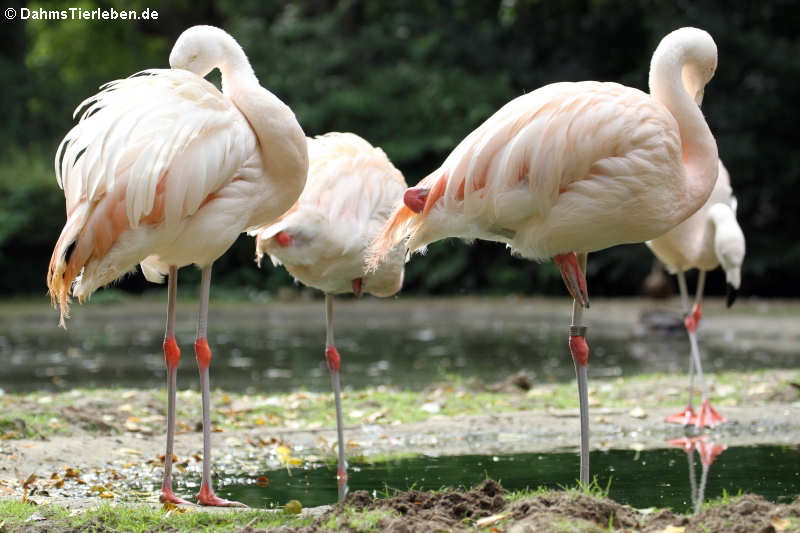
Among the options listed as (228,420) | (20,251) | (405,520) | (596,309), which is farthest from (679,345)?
(20,251)

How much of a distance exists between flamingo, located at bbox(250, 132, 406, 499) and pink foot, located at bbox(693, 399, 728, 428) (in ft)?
7.03

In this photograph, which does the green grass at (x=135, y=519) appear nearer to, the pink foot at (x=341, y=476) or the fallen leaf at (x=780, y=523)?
the pink foot at (x=341, y=476)

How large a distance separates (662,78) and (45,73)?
18.2 metres

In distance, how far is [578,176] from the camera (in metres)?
4.34

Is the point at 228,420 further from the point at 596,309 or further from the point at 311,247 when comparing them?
the point at 596,309

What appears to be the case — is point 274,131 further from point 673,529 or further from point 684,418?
point 684,418

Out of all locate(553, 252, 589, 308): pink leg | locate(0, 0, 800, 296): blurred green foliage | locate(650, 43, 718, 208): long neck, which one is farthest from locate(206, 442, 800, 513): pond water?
locate(0, 0, 800, 296): blurred green foliage

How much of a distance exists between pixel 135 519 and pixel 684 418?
3.98m

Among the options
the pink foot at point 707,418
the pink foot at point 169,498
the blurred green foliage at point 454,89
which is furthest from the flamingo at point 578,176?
the blurred green foliage at point 454,89

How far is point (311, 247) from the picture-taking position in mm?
5770

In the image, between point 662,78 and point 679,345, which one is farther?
point 679,345

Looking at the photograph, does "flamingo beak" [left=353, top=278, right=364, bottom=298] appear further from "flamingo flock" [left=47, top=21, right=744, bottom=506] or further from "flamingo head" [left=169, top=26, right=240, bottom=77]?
"flamingo head" [left=169, top=26, right=240, bottom=77]

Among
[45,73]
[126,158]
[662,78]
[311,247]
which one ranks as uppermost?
[45,73]

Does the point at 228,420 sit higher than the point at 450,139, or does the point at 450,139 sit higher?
the point at 450,139
